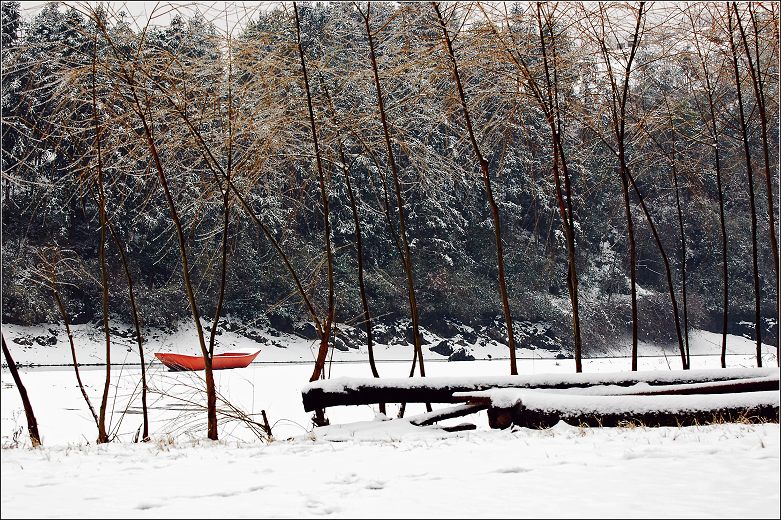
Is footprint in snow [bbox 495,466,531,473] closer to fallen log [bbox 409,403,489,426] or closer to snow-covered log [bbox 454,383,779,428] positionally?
snow-covered log [bbox 454,383,779,428]

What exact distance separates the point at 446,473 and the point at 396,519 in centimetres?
98

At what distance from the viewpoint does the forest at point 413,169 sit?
7387mm

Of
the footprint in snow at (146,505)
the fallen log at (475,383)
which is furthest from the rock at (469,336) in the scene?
the footprint in snow at (146,505)

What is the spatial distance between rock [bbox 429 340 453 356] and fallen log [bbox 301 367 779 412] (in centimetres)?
2550

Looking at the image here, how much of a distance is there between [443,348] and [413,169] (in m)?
16.6

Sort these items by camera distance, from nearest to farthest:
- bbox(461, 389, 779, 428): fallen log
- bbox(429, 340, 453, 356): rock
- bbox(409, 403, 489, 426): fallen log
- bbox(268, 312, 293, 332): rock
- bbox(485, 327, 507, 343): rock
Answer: bbox(461, 389, 779, 428): fallen log, bbox(409, 403, 489, 426): fallen log, bbox(429, 340, 453, 356): rock, bbox(268, 312, 293, 332): rock, bbox(485, 327, 507, 343): rock

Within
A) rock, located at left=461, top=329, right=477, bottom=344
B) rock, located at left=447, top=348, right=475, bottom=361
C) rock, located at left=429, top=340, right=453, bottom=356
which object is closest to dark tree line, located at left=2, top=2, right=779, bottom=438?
rock, located at left=461, top=329, right=477, bottom=344

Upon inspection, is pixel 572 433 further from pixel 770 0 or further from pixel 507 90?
pixel 770 0

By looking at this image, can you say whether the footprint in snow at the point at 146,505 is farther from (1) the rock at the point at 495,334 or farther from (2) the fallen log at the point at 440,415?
(1) the rock at the point at 495,334

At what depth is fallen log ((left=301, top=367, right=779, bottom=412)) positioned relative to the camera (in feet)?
20.7

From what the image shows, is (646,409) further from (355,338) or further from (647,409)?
(355,338)

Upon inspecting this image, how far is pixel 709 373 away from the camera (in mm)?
6504

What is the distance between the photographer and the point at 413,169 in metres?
16.4

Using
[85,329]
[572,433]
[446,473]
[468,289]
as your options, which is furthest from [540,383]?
[468,289]
